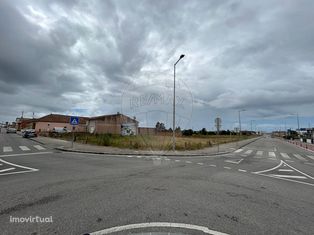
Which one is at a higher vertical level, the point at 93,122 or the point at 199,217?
the point at 93,122

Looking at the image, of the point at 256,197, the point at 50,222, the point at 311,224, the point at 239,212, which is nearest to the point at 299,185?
the point at 256,197

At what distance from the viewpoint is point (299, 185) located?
7637mm

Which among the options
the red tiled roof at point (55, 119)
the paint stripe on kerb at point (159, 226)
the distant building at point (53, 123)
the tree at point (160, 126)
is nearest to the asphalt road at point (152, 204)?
the paint stripe on kerb at point (159, 226)

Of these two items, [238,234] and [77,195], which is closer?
[238,234]

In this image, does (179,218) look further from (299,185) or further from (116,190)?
(299,185)

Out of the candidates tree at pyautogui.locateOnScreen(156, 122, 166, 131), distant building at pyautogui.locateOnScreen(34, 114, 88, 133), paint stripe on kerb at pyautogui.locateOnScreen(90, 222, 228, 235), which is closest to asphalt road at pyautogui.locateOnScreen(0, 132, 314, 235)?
paint stripe on kerb at pyautogui.locateOnScreen(90, 222, 228, 235)

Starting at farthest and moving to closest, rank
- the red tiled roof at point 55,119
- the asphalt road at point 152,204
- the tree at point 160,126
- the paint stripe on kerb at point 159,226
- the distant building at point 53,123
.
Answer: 1. the red tiled roof at point 55,119
2. the distant building at point 53,123
3. the tree at point 160,126
4. the asphalt road at point 152,204
5. the paint stripe on kerb at point 159,226

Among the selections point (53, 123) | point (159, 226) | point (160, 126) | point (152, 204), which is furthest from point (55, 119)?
point (159, 226)

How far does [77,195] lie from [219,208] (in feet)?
12.0

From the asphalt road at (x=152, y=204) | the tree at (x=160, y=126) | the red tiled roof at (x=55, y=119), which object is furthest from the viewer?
the red tiled roof at (x=55, y=119)
